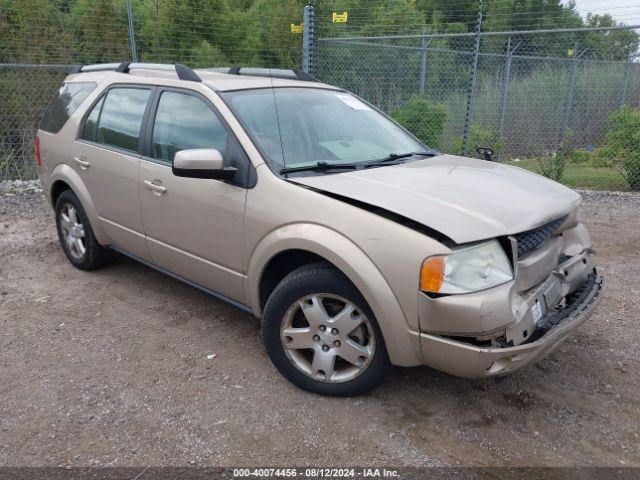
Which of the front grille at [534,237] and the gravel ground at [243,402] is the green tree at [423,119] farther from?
the front grille at [534,237]

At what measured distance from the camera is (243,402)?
10.2 ft

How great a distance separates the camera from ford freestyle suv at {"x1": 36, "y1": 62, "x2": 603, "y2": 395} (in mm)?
2615

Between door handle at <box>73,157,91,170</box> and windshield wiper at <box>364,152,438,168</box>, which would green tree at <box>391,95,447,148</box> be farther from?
door handle at <box>73,157,91,170</box>

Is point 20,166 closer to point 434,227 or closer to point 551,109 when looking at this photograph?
point 434,227

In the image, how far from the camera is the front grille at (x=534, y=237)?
9.21 ft

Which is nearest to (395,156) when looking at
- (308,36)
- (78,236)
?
(78,236)

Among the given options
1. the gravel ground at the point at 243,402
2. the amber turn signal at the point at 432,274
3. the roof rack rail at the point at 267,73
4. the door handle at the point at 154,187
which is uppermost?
the roof rack rail at the point at 267,73

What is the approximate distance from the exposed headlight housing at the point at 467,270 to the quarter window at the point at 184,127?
1.57m

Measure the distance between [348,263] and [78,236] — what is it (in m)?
3.19

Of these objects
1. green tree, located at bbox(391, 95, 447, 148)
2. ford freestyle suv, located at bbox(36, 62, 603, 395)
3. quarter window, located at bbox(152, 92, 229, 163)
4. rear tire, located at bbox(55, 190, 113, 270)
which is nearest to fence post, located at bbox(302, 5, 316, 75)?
green tree, located at bbox(391, 95, 447, 148)

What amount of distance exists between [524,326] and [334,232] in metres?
1.04

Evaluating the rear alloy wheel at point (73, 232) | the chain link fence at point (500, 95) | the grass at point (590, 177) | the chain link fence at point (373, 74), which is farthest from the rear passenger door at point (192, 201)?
the grass at point (590, 177)

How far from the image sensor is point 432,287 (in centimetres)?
255

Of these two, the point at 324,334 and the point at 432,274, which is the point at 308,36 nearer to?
the point at 324,334
